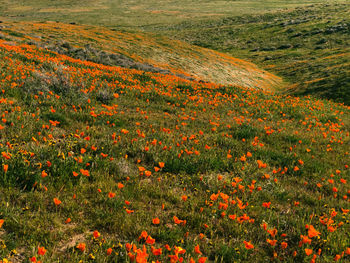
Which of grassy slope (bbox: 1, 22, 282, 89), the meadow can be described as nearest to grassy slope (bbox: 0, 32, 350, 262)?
the meadow

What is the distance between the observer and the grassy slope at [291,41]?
47062 millimetres

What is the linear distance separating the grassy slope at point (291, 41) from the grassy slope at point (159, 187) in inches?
980

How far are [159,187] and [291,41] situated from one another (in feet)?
286

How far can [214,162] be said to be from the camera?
5.38m

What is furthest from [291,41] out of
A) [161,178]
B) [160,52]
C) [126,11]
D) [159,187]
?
[126,11]

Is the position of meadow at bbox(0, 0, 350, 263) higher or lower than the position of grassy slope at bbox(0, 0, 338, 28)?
lower

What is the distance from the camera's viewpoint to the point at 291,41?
255 ft

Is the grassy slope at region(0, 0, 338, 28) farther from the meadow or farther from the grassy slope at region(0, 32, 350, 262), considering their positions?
the grassy slope at region(0, 32, 350, 262)

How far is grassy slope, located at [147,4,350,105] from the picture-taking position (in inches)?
1853

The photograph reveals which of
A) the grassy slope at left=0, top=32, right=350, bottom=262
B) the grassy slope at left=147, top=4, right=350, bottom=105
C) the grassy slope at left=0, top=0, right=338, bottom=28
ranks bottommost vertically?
the grassy slope at left=0, top=32, right=350, bottom=262

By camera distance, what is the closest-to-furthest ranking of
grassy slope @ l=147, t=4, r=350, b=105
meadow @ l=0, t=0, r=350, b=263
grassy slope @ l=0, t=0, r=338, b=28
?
1. meadow @ l=0, t=0, r=350, b=263
2. grassy slope @ l=147, t=4, r=350, b=105
3. grassy slope @ l=0, t=0, r=338, b=28

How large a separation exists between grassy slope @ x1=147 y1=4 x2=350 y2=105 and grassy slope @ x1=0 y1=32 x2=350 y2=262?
980 inches

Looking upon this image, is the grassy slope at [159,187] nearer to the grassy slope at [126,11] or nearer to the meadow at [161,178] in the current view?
the meadow at [161,178]

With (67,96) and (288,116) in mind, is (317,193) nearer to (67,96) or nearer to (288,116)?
(288,116)
